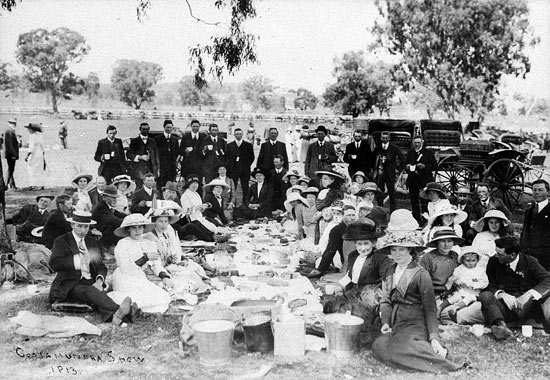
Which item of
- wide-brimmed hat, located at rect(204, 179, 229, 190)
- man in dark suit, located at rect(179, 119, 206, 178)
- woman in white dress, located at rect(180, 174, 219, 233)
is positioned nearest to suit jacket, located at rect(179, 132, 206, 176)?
man in dark suit, located at rect(179, 119, 206, 178)

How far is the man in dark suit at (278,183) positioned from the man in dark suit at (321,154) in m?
0.57

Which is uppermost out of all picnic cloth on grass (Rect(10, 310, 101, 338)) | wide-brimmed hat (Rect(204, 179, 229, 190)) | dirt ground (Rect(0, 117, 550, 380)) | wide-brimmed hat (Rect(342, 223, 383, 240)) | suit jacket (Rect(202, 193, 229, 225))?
wide-brimmed hat (Rect(204, 179, 229, 190))

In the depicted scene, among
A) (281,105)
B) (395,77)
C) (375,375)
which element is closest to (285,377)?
(375,375)

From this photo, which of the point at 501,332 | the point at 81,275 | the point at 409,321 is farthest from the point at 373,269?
the point at 81,275

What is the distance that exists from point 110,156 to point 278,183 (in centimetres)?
343

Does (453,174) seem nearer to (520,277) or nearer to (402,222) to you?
(402,222)

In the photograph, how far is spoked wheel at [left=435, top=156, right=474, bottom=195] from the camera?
11078 mm

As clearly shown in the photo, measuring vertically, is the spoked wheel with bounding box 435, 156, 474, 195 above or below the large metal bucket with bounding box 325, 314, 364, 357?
above

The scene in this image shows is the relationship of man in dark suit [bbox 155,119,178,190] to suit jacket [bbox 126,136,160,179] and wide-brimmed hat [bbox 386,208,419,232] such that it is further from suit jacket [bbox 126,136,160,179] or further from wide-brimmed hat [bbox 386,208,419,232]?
wide-brimmed hat [bbox 386,208,419,232]

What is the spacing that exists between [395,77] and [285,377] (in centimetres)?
822

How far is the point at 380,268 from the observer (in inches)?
209

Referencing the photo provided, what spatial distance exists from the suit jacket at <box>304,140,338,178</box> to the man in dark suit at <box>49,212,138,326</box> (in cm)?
603

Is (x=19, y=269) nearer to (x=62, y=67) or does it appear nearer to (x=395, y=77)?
(x=62, y=67)

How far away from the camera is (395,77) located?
36.8 feet
